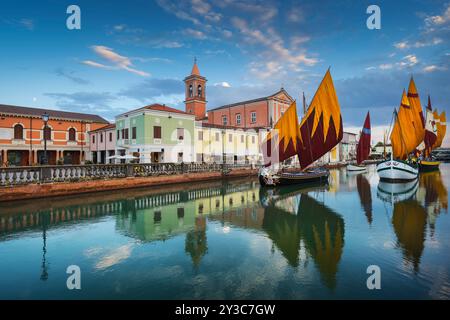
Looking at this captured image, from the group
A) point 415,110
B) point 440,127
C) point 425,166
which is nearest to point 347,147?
point 440,127

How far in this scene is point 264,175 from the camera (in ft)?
101

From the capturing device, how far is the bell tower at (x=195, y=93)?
57978 mm

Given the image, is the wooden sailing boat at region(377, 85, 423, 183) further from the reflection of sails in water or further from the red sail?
the reflection of sails in water

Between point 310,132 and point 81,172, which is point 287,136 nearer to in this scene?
point 310,132

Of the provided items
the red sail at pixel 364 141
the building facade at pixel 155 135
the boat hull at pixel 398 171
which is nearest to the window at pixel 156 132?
the building facade at pixel 155 135

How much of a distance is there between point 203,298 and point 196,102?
5588 cm

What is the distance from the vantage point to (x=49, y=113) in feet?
156

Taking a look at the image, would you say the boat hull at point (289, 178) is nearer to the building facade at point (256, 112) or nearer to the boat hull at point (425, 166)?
the building facade at point (256, 112)

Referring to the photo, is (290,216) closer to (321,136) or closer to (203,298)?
(203,298)

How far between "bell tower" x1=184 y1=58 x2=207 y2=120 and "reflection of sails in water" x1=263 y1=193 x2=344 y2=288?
44395 millimetres

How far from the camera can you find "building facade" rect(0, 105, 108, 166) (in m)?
40.3

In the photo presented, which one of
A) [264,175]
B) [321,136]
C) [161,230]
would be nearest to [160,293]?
[161,230]

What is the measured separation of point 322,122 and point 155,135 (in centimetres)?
2262

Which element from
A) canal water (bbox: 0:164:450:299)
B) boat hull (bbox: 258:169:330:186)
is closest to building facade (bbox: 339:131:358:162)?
boat hull (bbox: 258:169:330:186)
